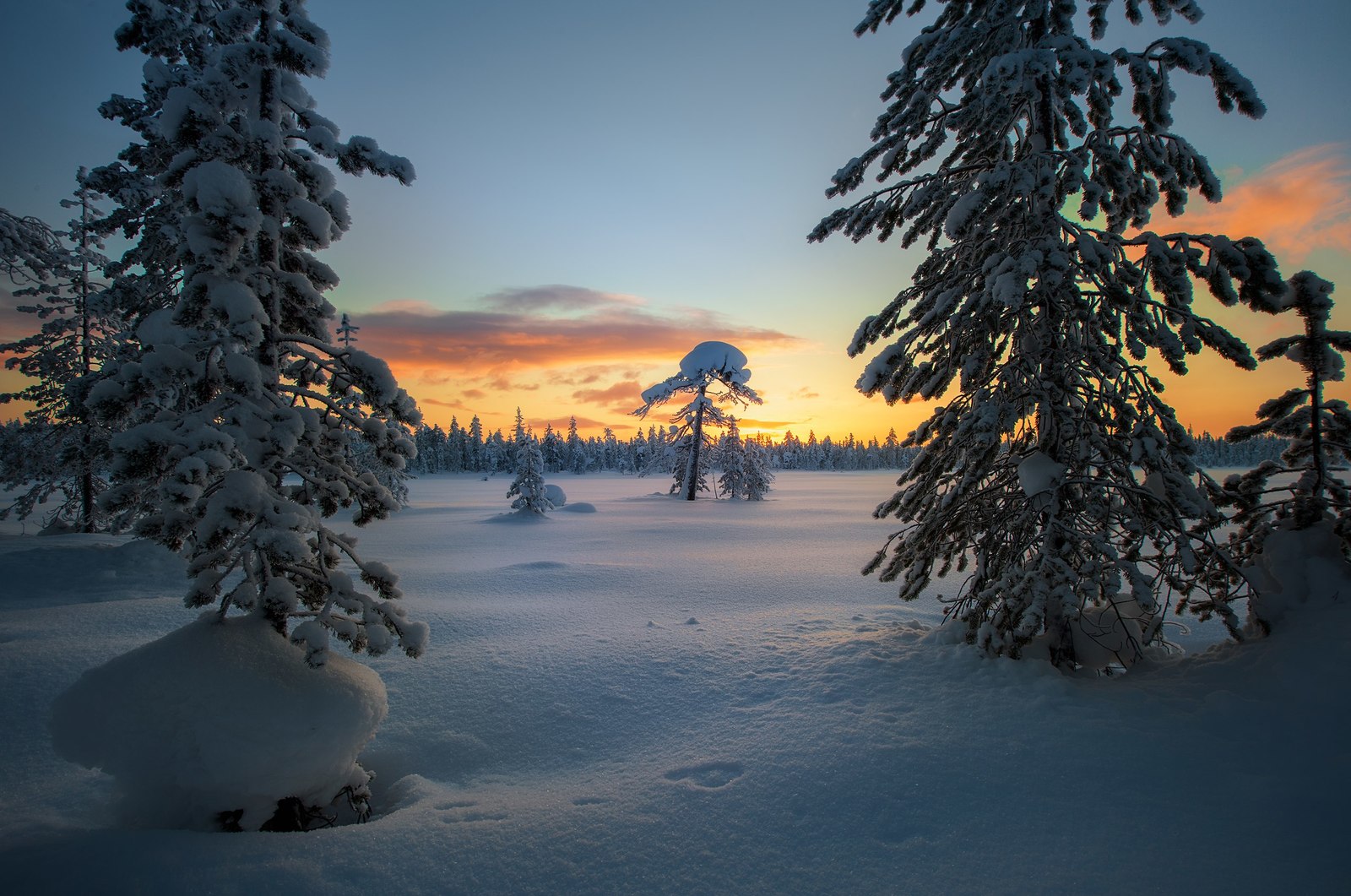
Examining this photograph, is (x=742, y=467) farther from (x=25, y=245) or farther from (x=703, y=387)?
(x=25, y=245)

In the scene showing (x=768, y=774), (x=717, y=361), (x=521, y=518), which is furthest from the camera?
(x=717, y=361)

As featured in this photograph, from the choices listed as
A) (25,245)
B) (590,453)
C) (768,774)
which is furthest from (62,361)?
(590,453)

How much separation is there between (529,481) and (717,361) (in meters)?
11.8

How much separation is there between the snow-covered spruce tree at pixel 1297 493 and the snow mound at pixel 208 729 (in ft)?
22.3

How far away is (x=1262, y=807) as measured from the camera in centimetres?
284

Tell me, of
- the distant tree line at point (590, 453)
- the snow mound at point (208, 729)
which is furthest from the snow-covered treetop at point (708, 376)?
the distant tree line at point (590, 453)

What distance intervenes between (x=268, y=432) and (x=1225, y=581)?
7720mm

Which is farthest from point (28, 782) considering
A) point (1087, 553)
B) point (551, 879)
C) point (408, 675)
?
point (1087, 553)

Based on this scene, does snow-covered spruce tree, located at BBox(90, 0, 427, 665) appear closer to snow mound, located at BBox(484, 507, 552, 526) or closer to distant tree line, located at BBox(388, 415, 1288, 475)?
snow mound, located at BBox(484, 507, 552, 526)

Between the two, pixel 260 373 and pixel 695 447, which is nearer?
pixel 260 373

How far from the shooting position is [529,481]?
23984 millimetres

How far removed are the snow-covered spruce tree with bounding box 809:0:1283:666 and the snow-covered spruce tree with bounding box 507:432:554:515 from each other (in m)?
20.2

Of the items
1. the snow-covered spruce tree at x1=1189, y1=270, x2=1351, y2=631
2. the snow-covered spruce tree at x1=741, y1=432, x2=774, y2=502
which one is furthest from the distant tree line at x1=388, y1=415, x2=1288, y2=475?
the snow-covered spruce tree at x1=1189, y1=270, x2=1351, y2=631

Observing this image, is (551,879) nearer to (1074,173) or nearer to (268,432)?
(268,432)
